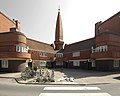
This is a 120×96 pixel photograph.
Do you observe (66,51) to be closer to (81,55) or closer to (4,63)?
(81,55)

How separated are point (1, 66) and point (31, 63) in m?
11.2

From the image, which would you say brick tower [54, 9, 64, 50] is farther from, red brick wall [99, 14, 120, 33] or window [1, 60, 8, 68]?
window [1, 60, 8, 68]

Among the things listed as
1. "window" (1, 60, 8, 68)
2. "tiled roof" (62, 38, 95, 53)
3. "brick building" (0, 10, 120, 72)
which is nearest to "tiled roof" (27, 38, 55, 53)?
"brick building" (0, 10, 120, 72)

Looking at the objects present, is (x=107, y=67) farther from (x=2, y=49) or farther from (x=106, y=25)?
(x=2, y=49)

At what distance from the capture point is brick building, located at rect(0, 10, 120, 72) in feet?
97.5

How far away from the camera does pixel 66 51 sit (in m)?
51.0

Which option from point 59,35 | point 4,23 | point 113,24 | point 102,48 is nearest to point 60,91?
point 102,48

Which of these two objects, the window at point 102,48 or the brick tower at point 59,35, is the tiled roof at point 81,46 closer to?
the brick tower at point 59,35

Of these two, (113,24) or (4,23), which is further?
(4,23)

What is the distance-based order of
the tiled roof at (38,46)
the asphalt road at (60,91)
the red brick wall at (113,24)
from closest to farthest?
the asphalt road at (60,91) → the red brick wall at (113,24) → the tiled roof at (38,46)

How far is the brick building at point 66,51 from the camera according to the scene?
2970 centimetres

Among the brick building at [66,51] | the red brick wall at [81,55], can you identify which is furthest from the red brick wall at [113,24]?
the red brick wall at [81,55]

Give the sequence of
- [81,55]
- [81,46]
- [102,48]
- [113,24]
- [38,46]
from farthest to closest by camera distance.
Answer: [38,46] < [81,46] < [81,55] < [113,24] < [102,48]

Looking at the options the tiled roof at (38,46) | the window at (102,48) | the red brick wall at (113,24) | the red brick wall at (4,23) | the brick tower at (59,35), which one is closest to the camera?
the window at (102,48)
